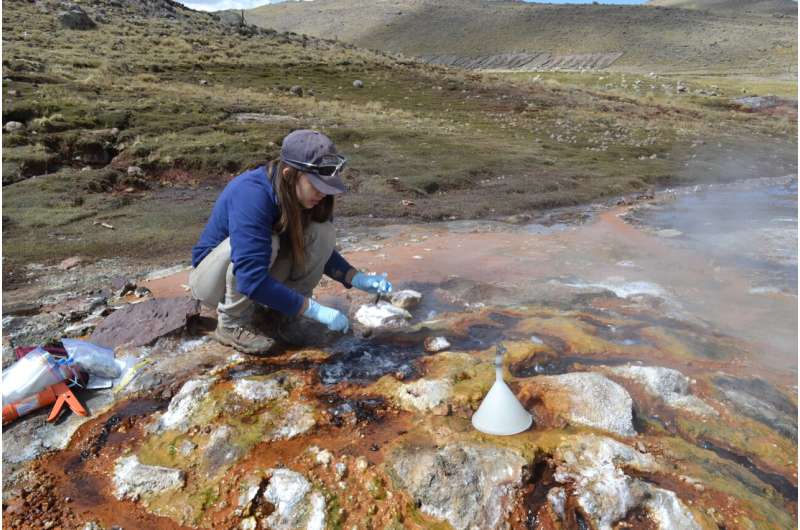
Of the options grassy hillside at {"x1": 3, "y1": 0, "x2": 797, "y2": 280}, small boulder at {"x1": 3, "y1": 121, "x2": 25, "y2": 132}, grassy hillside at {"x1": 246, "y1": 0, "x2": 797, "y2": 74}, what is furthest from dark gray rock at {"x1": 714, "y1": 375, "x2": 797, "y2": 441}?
grassy hillside at {"x1": 246, "y1": 0, "x2": 797, "y2": 74}

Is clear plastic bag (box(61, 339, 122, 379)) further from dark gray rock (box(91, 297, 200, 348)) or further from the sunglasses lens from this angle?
the sunglasses lens

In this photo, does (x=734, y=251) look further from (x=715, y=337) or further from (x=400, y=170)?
(x=400, y=170)

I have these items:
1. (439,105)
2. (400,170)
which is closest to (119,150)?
(400,170)

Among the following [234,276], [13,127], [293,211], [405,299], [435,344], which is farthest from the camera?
[13,127]

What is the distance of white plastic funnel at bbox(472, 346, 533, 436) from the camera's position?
2.17 meters

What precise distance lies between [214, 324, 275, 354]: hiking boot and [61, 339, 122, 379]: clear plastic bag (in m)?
0.54

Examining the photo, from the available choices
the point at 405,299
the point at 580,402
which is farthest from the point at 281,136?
the point at 580,402

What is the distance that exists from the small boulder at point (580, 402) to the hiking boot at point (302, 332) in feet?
3.89

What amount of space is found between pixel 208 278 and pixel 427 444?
138 centimetres

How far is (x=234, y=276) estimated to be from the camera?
8.86ft

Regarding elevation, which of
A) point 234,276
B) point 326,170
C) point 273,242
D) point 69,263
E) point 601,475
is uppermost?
point 326,170

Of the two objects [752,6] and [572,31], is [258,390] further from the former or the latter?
Result: [752,6]

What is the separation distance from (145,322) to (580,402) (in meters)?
2.40

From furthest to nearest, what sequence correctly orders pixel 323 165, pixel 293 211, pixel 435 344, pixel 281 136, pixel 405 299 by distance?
pixel 281 136 < pixel 405 299 < pixel 435 344 < pixel 293 211 < pixel 323 165
